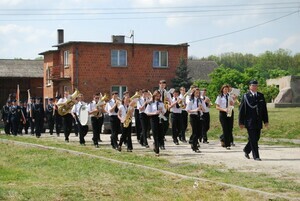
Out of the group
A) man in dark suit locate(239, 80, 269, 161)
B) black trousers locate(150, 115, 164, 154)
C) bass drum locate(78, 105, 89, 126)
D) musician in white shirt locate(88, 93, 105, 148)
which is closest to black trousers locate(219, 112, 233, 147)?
black trousers locate(150, 115, 164, 154)

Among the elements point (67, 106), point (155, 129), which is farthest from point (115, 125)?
point (67, 106)

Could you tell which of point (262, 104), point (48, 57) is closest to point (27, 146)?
point (262, 104)

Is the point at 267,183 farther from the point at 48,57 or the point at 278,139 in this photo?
the point at 48,57

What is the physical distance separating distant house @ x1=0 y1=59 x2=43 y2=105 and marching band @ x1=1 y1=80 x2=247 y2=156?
3865 cm

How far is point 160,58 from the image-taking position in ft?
191

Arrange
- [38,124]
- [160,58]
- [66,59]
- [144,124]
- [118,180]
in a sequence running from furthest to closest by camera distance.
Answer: [66,59]
[160,58]
[38,124]
[144,124]
[118,180]

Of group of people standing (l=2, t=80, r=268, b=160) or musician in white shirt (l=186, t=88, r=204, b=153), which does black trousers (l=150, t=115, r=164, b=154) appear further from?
musician in white shirt (l=186, t=88, r=204, b=153)

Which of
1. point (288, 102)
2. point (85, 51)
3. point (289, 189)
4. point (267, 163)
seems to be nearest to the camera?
point (289, 189)

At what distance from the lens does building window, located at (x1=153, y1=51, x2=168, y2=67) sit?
190 feet

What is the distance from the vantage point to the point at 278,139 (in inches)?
1029

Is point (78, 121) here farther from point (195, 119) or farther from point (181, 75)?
point (181, 75)

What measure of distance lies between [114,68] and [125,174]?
41964 mm

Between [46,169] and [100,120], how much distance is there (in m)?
8.87

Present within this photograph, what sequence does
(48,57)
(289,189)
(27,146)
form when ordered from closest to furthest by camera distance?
(289,189)
(27,146)
(48,57)
